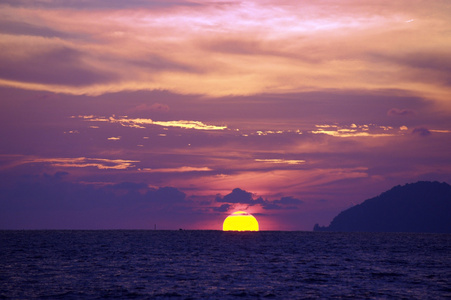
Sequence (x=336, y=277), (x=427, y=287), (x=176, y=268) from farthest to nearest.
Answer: (x=176, y=268) < (x=336, y=277) < (x=427, y=287)

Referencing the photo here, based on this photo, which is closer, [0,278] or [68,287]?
[68,287]

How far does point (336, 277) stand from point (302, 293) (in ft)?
61.5

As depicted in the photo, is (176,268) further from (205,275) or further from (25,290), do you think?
(25,290)

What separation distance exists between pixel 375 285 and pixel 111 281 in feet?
114

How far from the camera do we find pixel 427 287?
69.2m

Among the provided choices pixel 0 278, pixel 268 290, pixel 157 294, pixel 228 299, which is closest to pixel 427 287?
pixel 268 290

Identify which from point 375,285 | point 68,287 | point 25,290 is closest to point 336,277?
point 375,285

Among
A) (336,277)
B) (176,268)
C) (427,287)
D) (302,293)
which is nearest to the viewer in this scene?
(302,293)

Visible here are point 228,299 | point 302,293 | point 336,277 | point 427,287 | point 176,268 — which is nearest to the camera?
point 228,299

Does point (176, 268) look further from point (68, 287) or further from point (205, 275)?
point (68, 287)

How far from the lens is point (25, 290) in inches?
2408

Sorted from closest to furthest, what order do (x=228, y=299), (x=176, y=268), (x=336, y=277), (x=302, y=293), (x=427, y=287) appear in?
(x=228, y=299), (x=302, y=293), (x=427, y=287), (x=336, y=277), (x=176, y=268)

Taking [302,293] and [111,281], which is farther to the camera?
[111,281]

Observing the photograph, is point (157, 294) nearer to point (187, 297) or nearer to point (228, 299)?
point (187, 297)
